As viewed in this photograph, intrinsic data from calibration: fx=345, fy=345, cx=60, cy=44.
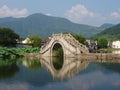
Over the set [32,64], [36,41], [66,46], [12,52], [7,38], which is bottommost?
[32,64]

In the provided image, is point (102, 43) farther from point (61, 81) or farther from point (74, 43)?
point (61, 81)

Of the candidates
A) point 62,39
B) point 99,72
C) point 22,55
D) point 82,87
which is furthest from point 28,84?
point 22,55

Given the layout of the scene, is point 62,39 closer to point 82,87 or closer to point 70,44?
point 70,44

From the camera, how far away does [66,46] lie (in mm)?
62406

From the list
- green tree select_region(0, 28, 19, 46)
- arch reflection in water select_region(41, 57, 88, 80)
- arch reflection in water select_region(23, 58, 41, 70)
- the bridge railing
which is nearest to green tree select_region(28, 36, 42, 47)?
green tree select_region(0, 28, 19, 46)

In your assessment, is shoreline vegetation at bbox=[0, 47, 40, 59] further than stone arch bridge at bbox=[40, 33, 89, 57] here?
Yes

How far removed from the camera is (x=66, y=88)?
28.9 m

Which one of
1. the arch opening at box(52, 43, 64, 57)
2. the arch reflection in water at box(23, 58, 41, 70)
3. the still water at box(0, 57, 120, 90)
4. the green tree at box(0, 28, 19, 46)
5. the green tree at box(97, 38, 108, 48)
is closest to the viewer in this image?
the still water at box(0, 57, 120, 90)

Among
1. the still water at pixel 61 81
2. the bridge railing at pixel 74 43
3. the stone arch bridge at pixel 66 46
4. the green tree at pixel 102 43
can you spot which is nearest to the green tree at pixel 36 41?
the green tree at pixel 102 43

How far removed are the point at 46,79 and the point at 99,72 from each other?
8.91 meters

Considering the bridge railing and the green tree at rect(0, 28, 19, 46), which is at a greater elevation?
the green tree at rect(0, 28, 19, 46)

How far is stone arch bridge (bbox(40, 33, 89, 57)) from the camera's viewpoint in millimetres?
60741

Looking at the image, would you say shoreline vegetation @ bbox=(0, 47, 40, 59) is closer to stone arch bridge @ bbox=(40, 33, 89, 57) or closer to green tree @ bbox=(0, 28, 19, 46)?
stone arch bridge @ bbox=(40, 33, 89, 57)

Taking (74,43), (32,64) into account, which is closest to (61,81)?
(32,64)
